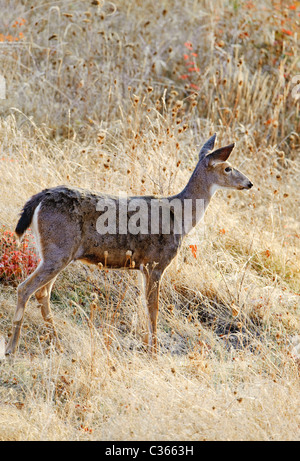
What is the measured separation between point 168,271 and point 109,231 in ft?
Answer: 4.28

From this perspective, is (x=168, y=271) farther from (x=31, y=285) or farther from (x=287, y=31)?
(x=287, y=31)

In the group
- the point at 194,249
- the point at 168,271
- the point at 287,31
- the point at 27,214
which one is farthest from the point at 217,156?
the point at 287,31

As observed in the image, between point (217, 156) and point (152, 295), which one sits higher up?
point (217, 156)

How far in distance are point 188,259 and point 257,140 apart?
398 centimetres

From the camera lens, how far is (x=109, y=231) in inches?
196

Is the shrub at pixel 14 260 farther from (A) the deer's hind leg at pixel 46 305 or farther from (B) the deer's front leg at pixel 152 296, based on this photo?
(B) the deer's front leg at pixel 152 296

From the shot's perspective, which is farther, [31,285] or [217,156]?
[217,156]

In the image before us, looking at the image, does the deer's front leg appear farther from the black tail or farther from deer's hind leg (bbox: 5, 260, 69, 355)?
the black tail

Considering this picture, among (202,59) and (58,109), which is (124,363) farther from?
(202,59)

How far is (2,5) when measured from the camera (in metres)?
11.8

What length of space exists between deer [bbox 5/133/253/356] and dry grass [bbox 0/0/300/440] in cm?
34

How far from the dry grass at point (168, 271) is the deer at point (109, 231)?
1.11 feet

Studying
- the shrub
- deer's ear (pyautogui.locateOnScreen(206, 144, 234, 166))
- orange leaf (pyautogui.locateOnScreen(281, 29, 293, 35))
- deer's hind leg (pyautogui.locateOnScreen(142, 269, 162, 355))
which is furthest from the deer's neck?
orange leaf (pyautogui.locateOnScreen(281, 29, 293, 35))

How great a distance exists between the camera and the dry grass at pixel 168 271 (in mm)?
4086
